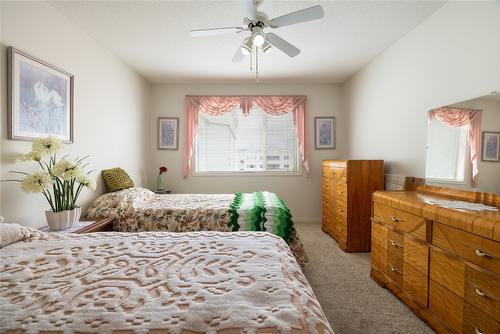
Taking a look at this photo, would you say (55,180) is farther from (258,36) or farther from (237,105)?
(237,105)

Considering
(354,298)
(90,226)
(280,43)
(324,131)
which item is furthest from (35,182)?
(324,131)

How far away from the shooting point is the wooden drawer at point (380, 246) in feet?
7.14

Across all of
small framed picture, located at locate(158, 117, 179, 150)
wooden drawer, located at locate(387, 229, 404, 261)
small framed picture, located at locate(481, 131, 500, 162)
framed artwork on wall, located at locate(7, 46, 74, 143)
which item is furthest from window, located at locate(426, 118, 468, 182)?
small framed picture, located at locate(158, 117, 179, 150)

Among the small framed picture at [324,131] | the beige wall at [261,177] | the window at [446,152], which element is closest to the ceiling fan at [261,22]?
the window at [446,152]

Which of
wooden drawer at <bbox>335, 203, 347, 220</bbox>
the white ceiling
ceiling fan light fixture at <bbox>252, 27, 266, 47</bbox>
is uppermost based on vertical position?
the white ceiling

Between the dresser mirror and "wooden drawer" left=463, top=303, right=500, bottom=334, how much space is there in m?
0.90

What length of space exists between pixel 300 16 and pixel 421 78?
1.62 m

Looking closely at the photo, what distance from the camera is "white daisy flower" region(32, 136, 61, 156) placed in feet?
5.98

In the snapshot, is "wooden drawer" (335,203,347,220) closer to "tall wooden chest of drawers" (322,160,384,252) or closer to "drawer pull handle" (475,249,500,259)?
"tall wooden chest of drawers" (322,160,384,252)

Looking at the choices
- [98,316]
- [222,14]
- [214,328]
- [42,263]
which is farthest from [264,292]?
[222,14]

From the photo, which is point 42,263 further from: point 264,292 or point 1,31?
point 1,31

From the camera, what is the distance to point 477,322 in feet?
4.35

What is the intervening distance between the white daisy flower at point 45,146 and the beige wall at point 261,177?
8.48ft

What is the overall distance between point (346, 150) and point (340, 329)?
328 cm
